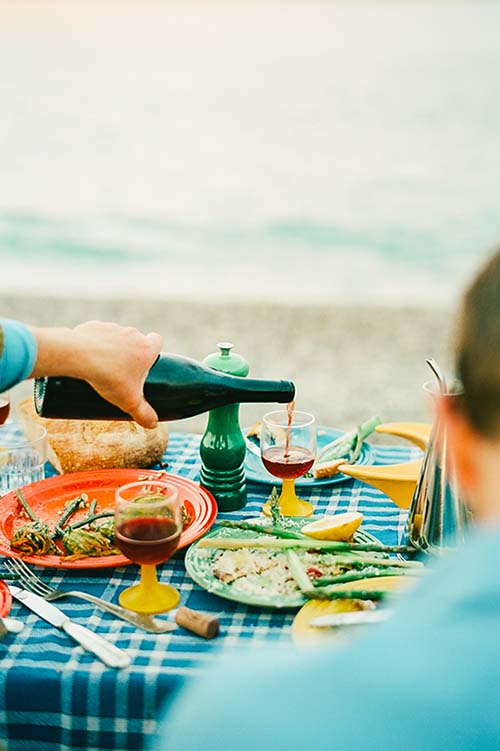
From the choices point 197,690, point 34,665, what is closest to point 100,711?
point 34,665

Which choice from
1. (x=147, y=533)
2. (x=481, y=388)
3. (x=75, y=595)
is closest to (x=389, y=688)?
(x=481, y=388)

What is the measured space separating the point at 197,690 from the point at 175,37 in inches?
958

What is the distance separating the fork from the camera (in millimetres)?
1557

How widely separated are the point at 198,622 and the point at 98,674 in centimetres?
19

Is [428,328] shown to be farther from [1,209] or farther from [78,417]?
[1,209]

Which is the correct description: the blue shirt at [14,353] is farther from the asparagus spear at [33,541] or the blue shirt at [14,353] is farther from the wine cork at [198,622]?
the wine cork at [198,622]

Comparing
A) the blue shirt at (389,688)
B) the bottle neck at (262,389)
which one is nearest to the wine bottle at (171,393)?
the bottle neck at (262,389)

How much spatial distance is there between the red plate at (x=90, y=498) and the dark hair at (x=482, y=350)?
3.49ft

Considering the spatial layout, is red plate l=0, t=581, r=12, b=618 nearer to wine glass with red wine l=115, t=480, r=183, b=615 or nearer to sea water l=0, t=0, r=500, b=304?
wine glass with red wine l=115, t=480, r=183, b=615

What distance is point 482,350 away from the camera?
826 mm

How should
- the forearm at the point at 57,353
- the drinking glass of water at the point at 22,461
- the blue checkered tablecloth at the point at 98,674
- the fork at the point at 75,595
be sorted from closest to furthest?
the blue checkered tablecloth at the point at 98,674 → the fork at the point at 75,595 → the forearm at the point at 57,353 → the drinking glass of water at the point at 22,461

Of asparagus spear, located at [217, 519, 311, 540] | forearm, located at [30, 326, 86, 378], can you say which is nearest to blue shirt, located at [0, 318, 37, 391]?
forearm, located at [30, 326, 86, 378]

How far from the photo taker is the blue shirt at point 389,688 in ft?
1.94

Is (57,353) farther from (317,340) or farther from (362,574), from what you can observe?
(317,340)
